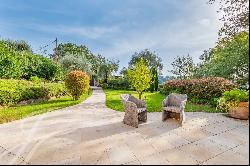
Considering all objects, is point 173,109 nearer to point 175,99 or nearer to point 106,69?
point 175,99

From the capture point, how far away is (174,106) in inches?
364

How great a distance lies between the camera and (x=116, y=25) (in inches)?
712

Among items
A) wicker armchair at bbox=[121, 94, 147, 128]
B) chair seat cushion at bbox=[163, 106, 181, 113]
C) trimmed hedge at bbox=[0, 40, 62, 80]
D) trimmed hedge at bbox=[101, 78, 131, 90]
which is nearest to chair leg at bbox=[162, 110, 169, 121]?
chair seat cushion at bbox=[163, 106, 181, 113]

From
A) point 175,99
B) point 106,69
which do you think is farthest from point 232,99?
point 106,69

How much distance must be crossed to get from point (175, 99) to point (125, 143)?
3.83m

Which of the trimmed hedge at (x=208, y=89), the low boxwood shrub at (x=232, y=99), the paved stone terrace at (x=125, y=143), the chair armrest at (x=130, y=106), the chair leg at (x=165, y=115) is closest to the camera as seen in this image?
the paved stone terrace at (x=125, y=143)

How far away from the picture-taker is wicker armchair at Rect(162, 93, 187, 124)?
27.5 feet

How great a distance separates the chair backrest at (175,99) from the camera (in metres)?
9.10

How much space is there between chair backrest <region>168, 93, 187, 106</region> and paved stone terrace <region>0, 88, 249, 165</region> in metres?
0.78

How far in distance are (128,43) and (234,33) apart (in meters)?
9.12

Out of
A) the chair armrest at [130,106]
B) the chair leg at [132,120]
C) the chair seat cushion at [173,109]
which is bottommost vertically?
the chair leg at [132,120]

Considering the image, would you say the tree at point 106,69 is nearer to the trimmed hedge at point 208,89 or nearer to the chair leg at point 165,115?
the trimmed hedge at point 208,89

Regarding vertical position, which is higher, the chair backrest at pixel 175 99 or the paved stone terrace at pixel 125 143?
the chair backrest at pixel 175 99

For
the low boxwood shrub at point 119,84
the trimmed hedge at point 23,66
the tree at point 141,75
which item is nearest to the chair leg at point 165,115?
the tree at point 141,75
